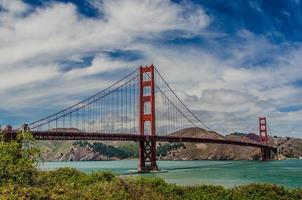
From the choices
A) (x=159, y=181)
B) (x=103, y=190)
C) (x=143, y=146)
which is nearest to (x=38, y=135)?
(x=143, y=146)

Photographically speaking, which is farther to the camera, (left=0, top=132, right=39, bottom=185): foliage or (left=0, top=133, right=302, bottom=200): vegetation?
(left=0, top=132, right=39, bottom=185): foliage

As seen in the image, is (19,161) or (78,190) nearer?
Result: (19,161)

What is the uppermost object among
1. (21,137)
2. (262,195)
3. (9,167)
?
(21,137)

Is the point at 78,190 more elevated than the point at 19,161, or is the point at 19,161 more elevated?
the point at 19,161

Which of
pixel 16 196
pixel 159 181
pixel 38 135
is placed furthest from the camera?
pixel 38 135

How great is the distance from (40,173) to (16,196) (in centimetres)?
1036

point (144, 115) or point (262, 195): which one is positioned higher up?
point (144, 115)

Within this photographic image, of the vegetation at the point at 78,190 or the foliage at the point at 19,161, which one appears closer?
the vegetation at the point at 78,190

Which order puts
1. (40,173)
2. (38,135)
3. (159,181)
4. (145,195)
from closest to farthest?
(145,195) → (40,173) → (159,181) → (38,135)

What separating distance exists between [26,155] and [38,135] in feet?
147

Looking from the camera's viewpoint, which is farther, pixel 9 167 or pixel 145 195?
pixel 145 195

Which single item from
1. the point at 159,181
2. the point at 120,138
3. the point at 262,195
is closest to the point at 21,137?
the point at 159,181

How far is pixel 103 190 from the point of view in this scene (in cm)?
2880

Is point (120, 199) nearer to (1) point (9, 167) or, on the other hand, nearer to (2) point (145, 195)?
(2) point (145, 195)
